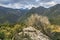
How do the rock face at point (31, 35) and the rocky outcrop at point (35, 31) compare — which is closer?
the rock face at point (31, 35)

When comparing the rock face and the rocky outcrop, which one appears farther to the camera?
the rocky outcrop

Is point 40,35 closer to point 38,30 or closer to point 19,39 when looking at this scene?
point 38,30

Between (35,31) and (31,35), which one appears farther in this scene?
(35,31)

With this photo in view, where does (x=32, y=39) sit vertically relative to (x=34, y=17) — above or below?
below

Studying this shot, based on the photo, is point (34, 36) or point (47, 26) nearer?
point (34, 36)

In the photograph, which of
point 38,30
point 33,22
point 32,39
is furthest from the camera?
point 33,22

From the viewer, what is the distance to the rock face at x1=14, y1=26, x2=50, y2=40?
77.5 feet

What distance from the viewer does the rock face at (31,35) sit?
2361 centimetres

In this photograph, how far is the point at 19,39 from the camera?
24109 mm

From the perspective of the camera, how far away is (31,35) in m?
23.8

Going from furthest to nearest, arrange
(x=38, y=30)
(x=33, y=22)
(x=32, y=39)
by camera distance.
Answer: (x=33, y=22) < (x=38, y=30) < (x=32, y=39)

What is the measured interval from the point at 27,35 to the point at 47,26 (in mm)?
3502

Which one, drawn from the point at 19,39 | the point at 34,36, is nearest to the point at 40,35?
the point at 34,36

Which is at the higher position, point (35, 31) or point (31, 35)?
point (35, 31)
